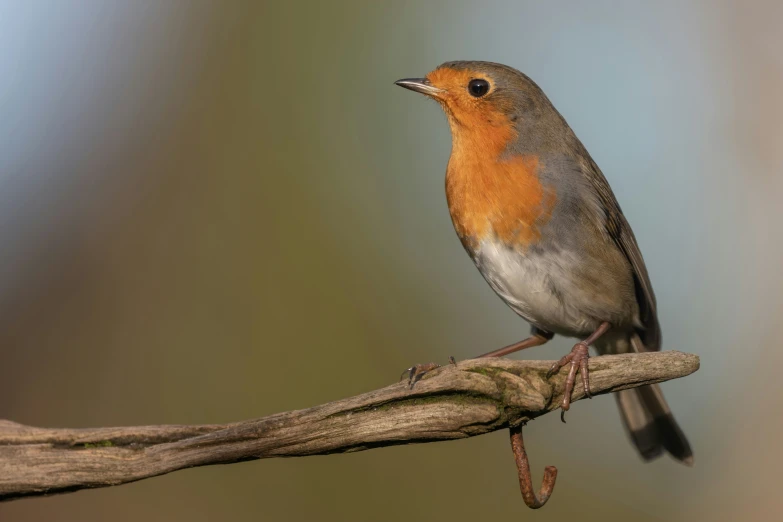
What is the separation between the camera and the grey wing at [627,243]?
3434 millimetres

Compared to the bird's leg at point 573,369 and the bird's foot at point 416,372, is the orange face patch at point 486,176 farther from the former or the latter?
the bird's leg at point 573,369

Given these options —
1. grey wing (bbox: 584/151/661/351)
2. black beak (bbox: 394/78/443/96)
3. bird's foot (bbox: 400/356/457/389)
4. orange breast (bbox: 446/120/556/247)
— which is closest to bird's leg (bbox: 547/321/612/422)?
bird's foot (bbox: 400/356/457/389)

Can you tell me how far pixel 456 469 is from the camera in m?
4.84

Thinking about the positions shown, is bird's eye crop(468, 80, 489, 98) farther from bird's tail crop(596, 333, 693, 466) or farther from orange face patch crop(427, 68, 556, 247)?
bird's tail crop(596, 333, 693, 466)

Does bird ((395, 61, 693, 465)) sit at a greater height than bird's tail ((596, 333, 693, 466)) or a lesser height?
greater

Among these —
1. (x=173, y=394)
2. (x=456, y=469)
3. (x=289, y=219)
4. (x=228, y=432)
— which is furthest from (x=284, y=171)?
(x=228, y=432)

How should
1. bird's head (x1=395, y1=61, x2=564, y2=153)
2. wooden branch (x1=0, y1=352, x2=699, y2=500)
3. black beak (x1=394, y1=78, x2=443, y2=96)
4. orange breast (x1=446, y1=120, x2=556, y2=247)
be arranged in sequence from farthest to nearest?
black beak (x1=394, y1=78, x2=443, y2=96) → bird's head (x1=395, y1=61, x2=564, y2=153) → orange breast (x1=446, y1=120, x2=556, y2=247) → wooden branch (x1=0, y1=352, x2=699, y2=500)

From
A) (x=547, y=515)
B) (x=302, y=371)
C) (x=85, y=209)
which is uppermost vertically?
(x=85, y=209)

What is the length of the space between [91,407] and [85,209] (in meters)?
1.42

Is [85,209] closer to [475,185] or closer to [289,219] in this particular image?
[289,219]

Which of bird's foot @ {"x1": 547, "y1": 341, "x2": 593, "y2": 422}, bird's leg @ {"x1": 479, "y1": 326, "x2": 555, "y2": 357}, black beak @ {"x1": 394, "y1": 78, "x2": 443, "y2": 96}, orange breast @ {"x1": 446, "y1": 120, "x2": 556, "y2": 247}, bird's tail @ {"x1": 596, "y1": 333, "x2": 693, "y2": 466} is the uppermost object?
black beak @ {"x1": 394, "y1": 78, "x2": 443, "y2": 96}

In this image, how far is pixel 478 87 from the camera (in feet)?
11.4

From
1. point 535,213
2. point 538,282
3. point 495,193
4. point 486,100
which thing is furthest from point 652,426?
point 486,100

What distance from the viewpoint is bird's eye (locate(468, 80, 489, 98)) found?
3463 mm
